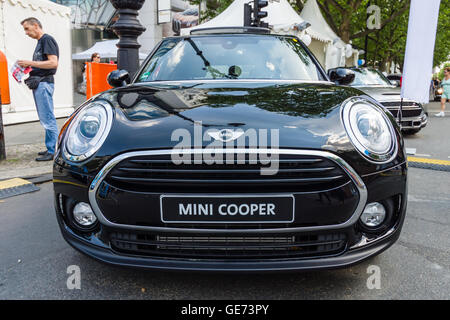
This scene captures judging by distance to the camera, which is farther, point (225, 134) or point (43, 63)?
point (43, 63)

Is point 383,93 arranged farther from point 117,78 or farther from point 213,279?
point 213,279

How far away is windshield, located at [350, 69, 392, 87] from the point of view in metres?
9.22

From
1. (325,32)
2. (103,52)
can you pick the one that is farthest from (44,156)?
(325,32)

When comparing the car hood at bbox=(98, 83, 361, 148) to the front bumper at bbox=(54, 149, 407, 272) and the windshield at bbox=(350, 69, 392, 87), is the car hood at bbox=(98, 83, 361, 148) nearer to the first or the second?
the front bumper at bbox=(54, 149, 407, 272)

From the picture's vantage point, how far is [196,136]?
184 cm

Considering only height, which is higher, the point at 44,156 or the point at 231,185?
the point at 231,185

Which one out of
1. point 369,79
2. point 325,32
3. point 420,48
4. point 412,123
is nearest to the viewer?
point 420,48

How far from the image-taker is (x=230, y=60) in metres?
3.11

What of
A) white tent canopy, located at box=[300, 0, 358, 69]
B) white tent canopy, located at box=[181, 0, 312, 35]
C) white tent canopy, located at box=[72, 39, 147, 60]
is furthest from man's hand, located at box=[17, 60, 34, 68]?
white tent canopy, located at box=[300, 0, 358, 69]

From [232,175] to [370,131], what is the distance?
29.9 inches

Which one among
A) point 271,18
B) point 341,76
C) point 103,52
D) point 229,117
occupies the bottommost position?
point 229,117

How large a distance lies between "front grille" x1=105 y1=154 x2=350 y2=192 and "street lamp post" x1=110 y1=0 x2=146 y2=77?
→ 189 inches
